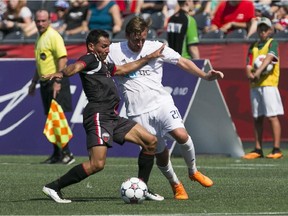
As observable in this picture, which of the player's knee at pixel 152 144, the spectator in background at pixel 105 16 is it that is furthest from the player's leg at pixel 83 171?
the spectator in background at pixel 105 16

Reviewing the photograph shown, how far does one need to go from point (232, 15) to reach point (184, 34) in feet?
9.21

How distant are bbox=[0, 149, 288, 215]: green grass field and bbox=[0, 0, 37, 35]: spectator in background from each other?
637 cm

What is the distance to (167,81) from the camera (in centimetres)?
1766

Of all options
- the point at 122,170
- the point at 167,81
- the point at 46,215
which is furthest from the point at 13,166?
the point at 46,215

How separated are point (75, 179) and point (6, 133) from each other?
309 inches

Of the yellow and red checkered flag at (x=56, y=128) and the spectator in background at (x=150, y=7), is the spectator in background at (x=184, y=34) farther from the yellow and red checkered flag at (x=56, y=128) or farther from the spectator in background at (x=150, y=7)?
the spectator in background at (x=150, y=7)

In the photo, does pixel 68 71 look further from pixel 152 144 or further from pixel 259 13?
pixel 259 13

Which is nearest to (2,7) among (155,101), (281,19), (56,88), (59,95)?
(281,19)

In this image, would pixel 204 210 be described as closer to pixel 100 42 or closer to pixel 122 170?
pixel 100 42

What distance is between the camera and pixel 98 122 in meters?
10.7

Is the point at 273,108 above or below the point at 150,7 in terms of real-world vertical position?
below

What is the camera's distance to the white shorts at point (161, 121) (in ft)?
37.7

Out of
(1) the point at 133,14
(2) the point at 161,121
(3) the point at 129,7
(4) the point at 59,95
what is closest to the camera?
(2) the point at 161,121

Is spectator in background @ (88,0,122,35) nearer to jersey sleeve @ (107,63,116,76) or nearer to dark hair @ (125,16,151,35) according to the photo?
dark hair @ (125,16,151,35)
